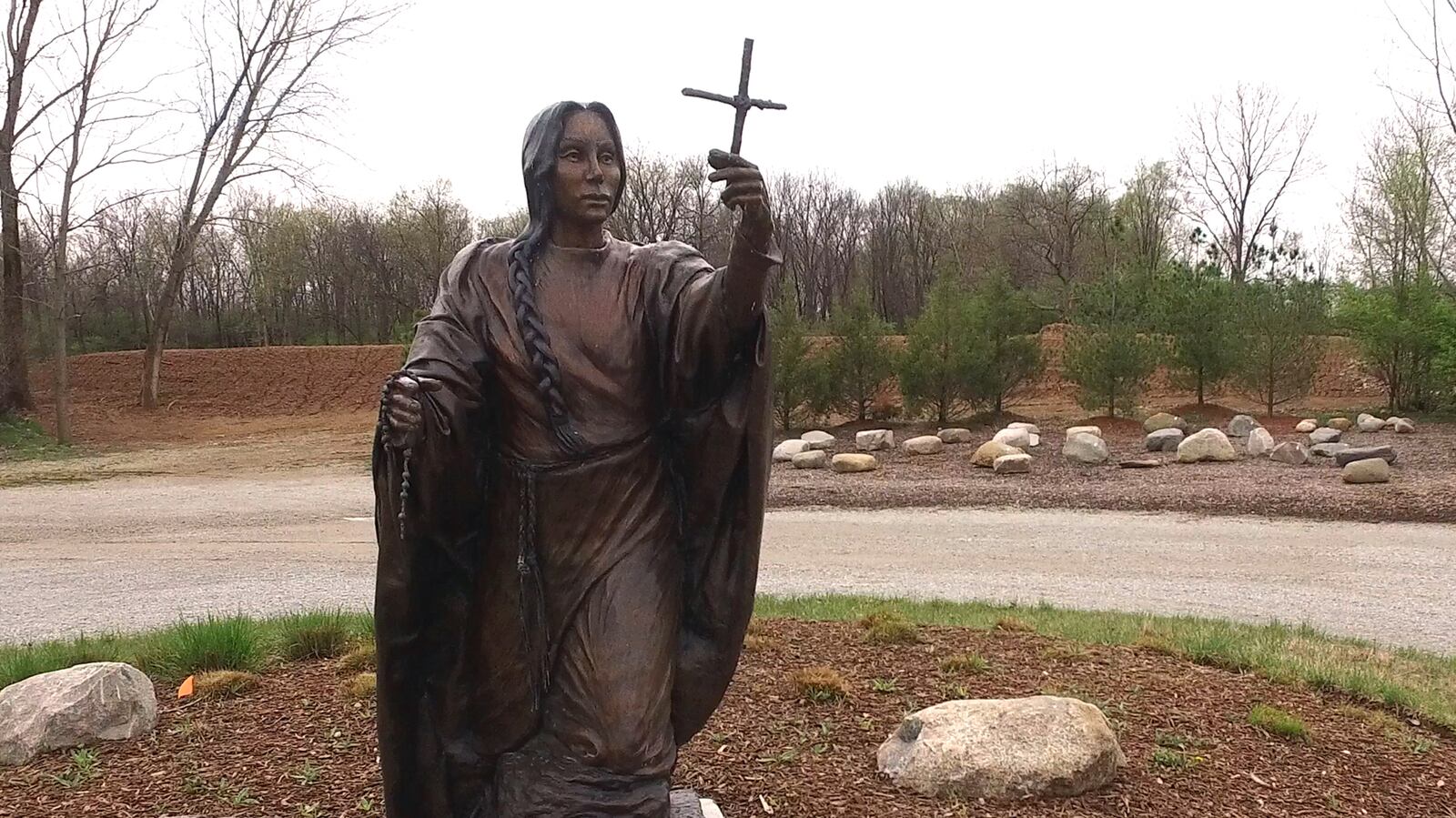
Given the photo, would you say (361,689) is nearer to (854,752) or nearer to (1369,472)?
(854,752)

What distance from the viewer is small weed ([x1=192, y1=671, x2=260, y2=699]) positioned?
5410 mm

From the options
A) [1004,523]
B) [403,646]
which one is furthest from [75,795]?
[1004,523]

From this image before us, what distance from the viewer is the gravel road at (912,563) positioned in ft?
26.8

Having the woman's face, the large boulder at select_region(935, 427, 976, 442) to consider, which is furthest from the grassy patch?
the large boulder at select_region(935, 427, 976, 442)

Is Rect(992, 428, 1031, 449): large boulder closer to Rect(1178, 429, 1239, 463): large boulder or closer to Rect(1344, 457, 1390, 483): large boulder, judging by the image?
Rect(1178, 429, 1239, 463): large boulder

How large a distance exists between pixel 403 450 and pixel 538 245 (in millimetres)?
711

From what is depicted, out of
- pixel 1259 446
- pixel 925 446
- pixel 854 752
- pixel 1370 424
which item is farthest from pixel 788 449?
pixel 854 752

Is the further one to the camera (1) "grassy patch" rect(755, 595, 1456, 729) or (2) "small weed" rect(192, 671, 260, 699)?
(1) "grassy patch" rect(755, 595, 1456, 729)

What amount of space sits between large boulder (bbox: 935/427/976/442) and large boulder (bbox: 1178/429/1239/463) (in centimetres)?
397

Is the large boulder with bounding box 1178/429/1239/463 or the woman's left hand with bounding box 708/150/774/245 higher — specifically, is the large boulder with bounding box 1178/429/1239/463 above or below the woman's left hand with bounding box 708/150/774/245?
below

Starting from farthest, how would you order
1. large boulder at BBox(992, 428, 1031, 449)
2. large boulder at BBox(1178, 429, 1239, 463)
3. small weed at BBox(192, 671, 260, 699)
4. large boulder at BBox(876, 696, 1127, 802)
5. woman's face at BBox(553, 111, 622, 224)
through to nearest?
1. large boulder at BBox(992, 428, 1031, 449)
2. large boulder at BBox(1178, 429, 1239, 463)
3. small weed at BBox(192, 671, 260, 699)
4. large boulder at BBox(876, 696, 1127, 802)
5. woman's face at BBox(553, 111, 622, 224)

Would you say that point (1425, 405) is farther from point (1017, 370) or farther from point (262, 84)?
point (262, 84)

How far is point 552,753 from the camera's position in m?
2.83

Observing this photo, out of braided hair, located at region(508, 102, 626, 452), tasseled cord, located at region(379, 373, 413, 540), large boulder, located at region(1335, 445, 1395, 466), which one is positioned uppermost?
braided hair, located at region(508, 102, 626, 452)
